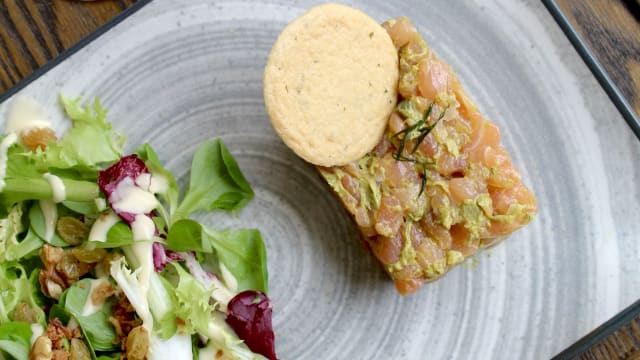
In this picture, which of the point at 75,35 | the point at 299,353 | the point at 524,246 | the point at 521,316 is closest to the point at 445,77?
the point at 524,246

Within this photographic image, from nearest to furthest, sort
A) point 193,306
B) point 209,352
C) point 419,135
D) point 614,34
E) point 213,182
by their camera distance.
→ point 419,135 < point 193,306 < point 209,352 < point 213,182 < point 614,34

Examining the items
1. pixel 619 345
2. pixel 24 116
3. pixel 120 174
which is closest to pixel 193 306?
pixel 120 174

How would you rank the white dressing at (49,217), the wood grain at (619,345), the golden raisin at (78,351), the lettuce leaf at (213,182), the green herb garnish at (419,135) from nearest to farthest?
the green herb garnish at (419,135) < the golden raisin at (78,351) < the white dressing at (49,217) < the lettuce leaf at (213,182) < the wood grain at (619,345)

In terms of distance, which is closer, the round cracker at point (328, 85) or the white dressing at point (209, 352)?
the round cracker at point (328, 85)

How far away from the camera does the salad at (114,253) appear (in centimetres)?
257

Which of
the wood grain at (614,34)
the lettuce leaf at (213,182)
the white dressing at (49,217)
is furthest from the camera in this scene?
the wood grain at (614,34)

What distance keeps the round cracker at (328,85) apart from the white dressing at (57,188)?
2.55ft

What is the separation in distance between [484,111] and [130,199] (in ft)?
4.49

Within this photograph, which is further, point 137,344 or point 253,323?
point 253,323

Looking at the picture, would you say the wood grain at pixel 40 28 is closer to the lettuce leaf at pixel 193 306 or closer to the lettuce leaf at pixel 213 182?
the lettuce leaf at pixel 213 182

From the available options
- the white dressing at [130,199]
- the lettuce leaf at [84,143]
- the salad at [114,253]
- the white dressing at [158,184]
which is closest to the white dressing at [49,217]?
the salad at [114,253]

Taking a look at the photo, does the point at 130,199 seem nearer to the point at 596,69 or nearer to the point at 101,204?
the point at 101,204

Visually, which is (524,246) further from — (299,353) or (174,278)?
(174,278)

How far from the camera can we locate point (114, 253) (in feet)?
8.77
